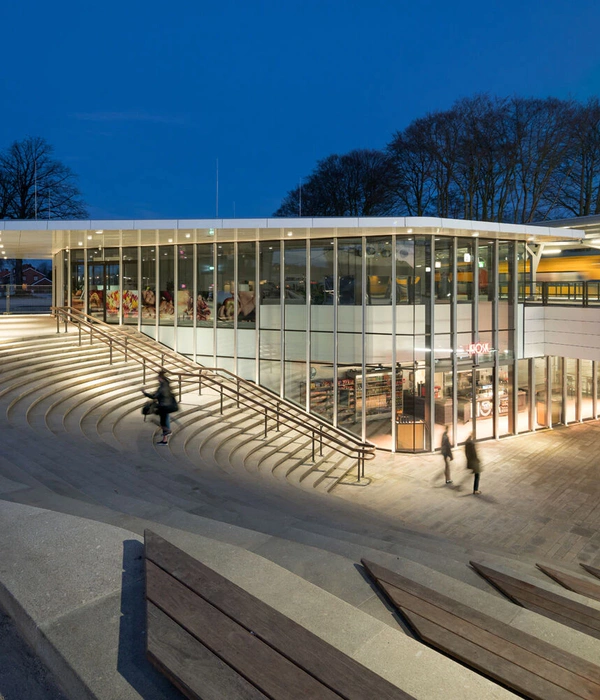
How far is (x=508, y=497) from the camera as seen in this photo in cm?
1301

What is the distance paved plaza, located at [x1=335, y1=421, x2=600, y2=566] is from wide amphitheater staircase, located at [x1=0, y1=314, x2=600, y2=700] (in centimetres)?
134

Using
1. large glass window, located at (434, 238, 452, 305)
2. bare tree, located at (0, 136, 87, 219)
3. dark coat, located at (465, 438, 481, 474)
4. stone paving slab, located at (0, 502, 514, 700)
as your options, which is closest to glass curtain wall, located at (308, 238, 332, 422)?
large glass window, located at (434, 238, 452, 305)

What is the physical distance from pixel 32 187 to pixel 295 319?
30.3 meters

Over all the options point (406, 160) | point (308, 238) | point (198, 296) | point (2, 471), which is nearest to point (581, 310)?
point (308, 238)

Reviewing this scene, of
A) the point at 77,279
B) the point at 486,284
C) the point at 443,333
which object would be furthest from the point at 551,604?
the point at 77,279

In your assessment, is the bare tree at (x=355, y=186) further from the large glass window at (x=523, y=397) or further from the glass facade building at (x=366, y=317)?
the large glass window at (x=523, y=397)

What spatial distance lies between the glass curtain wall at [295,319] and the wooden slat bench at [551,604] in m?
13.3

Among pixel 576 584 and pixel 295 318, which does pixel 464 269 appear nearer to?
pixel 295 318

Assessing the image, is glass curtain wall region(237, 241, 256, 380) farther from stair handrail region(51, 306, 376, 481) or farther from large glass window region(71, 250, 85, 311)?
large glass window region(71, 250, 85, 311)

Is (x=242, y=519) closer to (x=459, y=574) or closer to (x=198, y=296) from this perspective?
(x=459, y=574)

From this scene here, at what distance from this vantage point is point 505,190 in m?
33.5

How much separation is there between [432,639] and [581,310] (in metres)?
17.8

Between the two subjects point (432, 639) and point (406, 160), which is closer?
point (432, 639)

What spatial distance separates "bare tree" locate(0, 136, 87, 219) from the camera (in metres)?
38.1
